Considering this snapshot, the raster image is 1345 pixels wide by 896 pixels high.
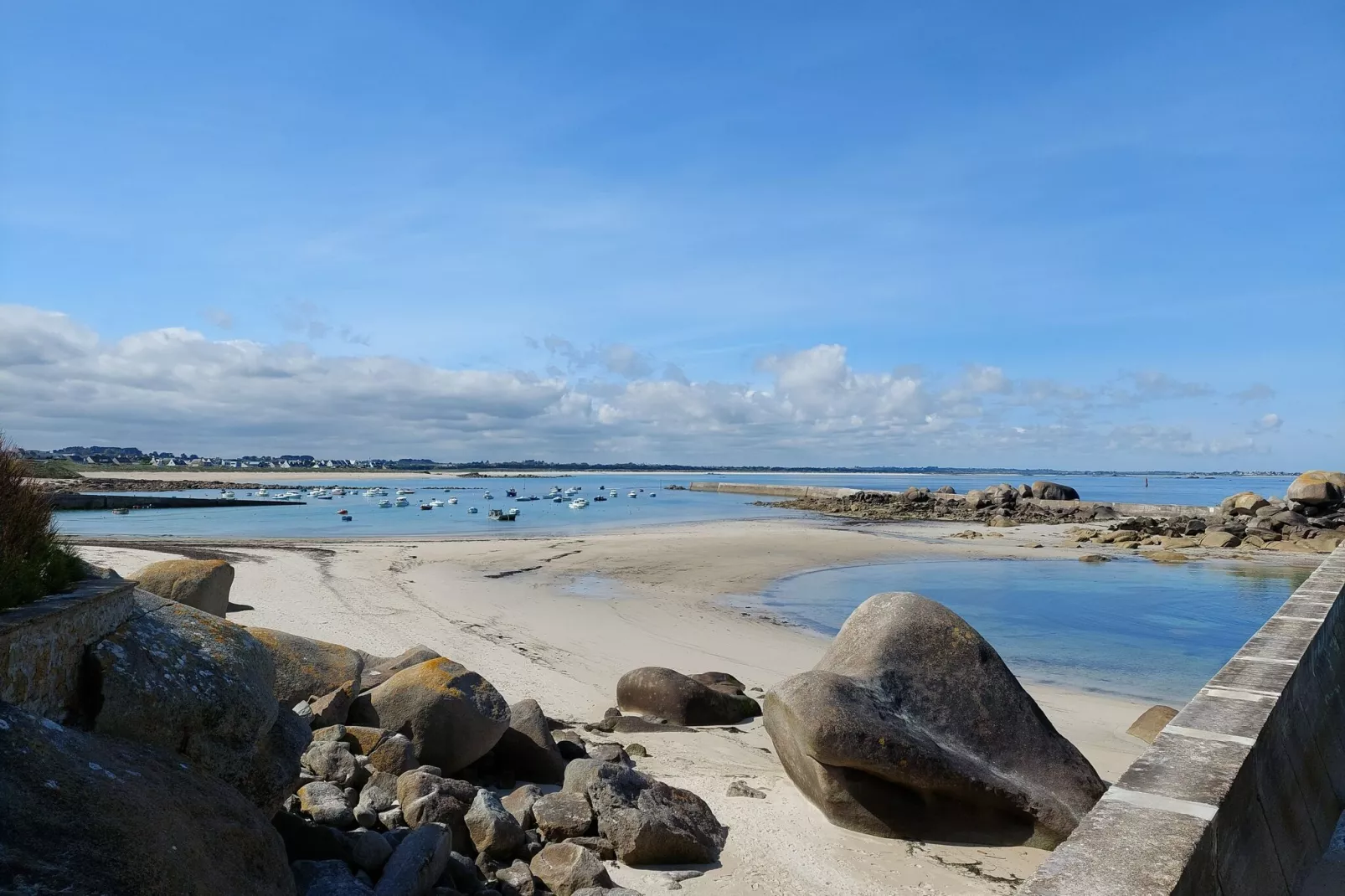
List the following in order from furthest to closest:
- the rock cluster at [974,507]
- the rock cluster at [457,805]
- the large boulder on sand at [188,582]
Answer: the rock cluster at [974,507] → the large boulder on sand at [188,582] → the rock cluster at [457,805]

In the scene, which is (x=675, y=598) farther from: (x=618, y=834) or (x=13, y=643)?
(x=13, y=643)

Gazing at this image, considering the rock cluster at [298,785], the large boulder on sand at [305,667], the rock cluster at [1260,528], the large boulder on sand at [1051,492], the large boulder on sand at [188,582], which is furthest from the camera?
→ the large boulder on sand at [1051,492]

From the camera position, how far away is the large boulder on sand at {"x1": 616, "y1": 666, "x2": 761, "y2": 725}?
9922 millimetres

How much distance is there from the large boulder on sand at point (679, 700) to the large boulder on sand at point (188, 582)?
191 inches

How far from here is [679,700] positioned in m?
9.92

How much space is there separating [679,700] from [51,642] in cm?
723

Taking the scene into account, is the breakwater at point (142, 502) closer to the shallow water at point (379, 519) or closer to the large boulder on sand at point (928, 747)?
the shallow water at point (379, 519)

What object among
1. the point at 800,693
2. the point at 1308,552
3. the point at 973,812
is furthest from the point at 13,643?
the point at 1308,552

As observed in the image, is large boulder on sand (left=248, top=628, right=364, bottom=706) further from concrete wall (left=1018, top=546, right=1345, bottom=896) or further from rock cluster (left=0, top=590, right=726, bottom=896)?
concrete wall (left=1018, top=546, right=1345, bottom=896)

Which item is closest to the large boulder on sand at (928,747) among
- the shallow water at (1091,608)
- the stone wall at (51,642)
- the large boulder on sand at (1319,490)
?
the stone wall at (51,642)

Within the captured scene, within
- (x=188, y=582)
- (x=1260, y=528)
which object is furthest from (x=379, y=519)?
(x=1260, y=528)

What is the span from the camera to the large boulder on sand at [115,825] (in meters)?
2.49

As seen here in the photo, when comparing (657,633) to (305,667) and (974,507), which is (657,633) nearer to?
(305,667)

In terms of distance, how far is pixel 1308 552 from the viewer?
35.4 metres
